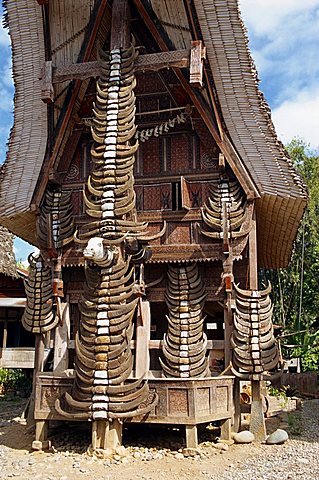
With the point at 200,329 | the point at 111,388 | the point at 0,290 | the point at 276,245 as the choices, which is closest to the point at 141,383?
the point at 111,388

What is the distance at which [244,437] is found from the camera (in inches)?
353

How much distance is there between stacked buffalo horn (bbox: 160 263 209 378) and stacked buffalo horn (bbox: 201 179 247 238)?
2.83ft

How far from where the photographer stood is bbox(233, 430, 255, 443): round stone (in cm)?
895

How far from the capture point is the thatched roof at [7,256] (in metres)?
18.4

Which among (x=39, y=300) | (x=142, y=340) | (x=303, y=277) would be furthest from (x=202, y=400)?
(x=303, y=277)

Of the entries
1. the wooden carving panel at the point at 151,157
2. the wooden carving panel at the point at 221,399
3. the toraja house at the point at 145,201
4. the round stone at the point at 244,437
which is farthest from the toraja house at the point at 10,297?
the round stone at the point at 244,437

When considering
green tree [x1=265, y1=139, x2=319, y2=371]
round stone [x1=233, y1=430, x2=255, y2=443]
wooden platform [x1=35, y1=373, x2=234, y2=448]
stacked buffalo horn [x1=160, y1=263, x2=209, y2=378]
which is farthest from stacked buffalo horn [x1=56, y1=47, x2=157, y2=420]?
green tree [x1=265, y1=139, x2=319, y2=371]

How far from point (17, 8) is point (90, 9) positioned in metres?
1.52

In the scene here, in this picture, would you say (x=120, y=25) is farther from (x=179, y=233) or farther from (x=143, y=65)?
(x=179, y=233)

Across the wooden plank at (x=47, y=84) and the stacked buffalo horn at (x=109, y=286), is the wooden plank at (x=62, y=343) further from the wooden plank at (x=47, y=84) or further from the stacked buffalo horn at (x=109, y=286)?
the wooden plank at (x=47, y=84)

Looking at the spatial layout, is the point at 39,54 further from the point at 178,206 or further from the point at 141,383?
the point at 141,383

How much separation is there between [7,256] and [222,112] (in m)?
11.0

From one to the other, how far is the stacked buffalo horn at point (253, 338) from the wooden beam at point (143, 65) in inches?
166

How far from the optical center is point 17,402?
14805 millimetres
